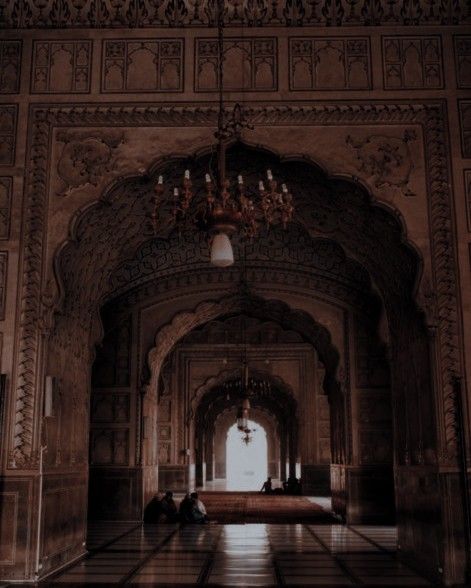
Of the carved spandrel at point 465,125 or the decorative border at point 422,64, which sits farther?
the decorative border at point 422,64

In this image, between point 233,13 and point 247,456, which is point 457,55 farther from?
point 247,456

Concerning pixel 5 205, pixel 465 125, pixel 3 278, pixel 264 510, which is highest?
pixel 465 125

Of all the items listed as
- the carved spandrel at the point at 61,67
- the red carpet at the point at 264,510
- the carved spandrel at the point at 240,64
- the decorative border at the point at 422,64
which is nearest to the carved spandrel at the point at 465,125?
the decorative border at the point at 422,64

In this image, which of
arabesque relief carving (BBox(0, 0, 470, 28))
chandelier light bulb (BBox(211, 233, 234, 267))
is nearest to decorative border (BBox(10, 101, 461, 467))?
arabesque relief carving (BBox(0, 0, 470, 28))

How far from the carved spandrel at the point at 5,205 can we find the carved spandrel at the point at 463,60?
174 inches

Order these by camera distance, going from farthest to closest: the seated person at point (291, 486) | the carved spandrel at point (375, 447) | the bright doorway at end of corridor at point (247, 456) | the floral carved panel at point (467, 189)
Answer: the bright doorway at end of corridor at point (247, 456) → the seated person at point (291, 486) → the carved spandrel at point (375, 447) → the floral carved panel at point (467, 189)

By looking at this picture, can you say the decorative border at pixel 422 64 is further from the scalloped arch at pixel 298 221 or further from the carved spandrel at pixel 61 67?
the carved spandrel at pixel 61 67

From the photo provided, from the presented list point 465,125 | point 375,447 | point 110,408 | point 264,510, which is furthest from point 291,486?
point 465,125

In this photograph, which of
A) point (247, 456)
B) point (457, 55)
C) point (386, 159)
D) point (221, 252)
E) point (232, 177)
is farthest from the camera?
point (247, 456)

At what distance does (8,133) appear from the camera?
22.9 feet

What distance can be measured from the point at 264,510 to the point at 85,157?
960 centimetres

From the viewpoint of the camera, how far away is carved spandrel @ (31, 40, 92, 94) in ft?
23.3

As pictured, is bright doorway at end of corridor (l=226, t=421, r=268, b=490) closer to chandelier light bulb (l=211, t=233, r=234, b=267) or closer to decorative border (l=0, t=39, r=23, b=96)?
decorative border (l=0, t=39, r=23, b=96)

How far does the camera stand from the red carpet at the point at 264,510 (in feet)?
40.8
